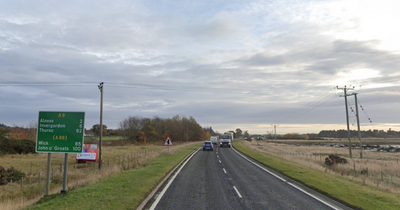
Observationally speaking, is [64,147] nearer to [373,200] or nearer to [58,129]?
[58,129]

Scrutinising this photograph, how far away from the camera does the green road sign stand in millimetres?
10516

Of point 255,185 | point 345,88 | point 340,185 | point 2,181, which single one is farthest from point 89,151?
point 345,88

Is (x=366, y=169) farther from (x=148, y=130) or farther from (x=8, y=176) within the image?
(x=148, y=130)

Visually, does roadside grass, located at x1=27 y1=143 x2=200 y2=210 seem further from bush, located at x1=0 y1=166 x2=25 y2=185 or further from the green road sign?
bush, located at x1=0 y1=166 x2=25 y2=185

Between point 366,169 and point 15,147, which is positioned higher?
point 15,147

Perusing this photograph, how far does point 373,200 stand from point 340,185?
10.4 feet

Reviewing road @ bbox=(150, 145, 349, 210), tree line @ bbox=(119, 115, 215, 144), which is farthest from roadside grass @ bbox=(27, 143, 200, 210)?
tree line @ bbox=(119, 115, 215, 144)

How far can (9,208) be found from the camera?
10.1 meters

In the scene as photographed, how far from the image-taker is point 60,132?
10.6 m

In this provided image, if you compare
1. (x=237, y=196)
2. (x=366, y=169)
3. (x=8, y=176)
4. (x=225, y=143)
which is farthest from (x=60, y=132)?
(x=225, y=143)

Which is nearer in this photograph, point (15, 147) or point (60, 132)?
point (60, 132)

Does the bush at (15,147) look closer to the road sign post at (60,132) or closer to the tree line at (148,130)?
the road sign post at (60,132)

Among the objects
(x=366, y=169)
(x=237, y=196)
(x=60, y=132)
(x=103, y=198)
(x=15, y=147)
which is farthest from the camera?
(x=15, y=147)

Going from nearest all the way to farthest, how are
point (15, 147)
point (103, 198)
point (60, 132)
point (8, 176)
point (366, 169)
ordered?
point (103, 198) < point (60, 132) < point (8, 176) < point (366, 169) < point (15, 147)
